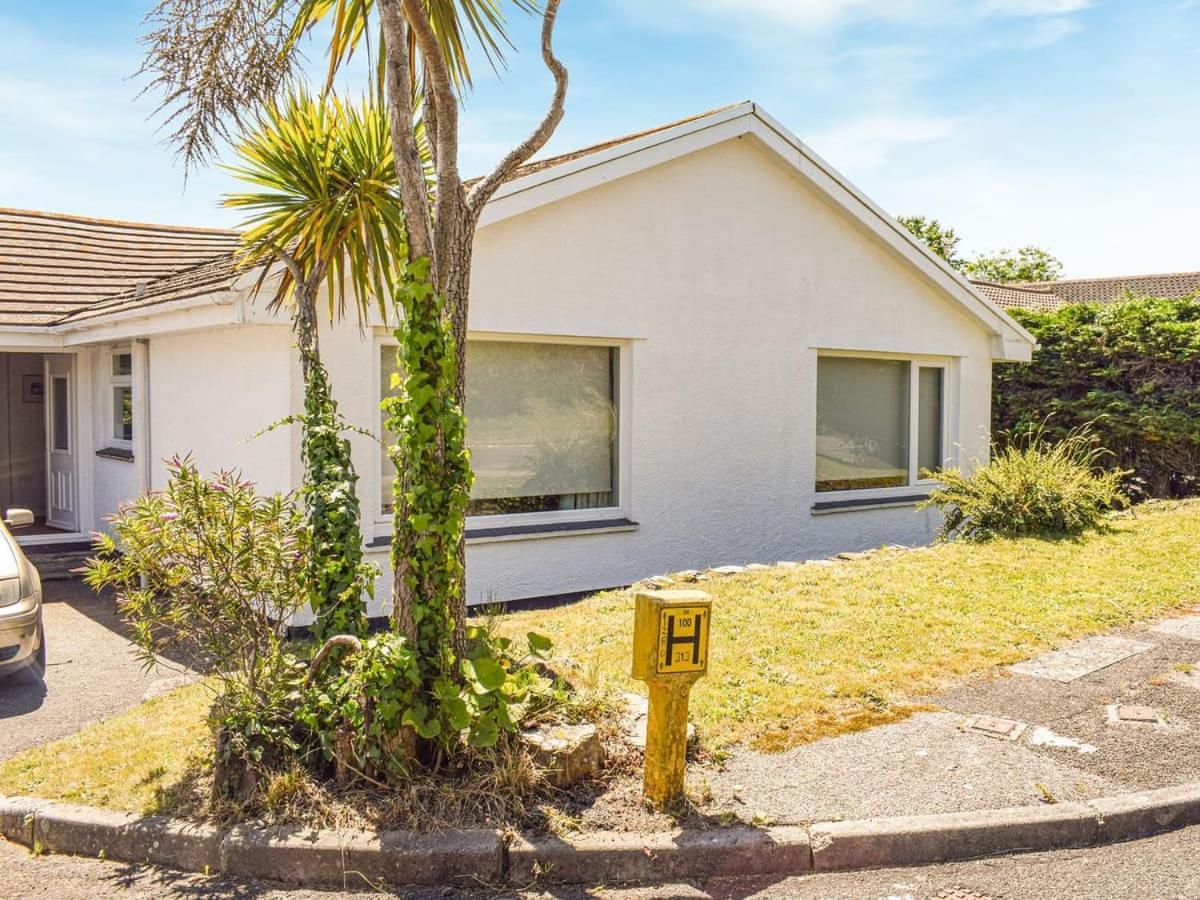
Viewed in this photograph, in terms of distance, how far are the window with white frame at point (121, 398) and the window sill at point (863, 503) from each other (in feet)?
25.8

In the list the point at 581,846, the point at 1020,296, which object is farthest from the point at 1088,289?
the point at 581,846

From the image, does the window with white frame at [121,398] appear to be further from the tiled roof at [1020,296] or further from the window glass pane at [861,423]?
the tiled roof at [1020,296]

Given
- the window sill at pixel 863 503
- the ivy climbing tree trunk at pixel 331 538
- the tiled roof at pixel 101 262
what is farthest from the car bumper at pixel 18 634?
the window sill at pixel 863 503

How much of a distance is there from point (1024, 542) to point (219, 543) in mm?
8024

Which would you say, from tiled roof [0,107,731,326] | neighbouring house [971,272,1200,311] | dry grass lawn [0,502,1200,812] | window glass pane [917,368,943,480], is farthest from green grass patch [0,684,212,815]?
neighbouring house [971,272,1200,311]

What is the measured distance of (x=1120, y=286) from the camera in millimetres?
32094

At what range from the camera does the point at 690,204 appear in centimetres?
1023

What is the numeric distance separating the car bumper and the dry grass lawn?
113 cm

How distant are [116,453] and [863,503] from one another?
8.62 meters

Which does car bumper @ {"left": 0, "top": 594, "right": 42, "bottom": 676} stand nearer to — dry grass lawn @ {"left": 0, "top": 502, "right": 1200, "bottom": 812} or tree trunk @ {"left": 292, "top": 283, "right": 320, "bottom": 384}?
dry grass lawn @ {"left": 0, "top": 502, "right": 1200, "bottom": 812}

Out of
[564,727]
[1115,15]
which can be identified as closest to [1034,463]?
[1115,15]

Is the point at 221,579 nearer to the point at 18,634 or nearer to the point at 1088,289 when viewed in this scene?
the point at 18,634

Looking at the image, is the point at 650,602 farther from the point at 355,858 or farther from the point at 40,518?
the point at 40,518

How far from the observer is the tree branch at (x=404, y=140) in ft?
15.4
